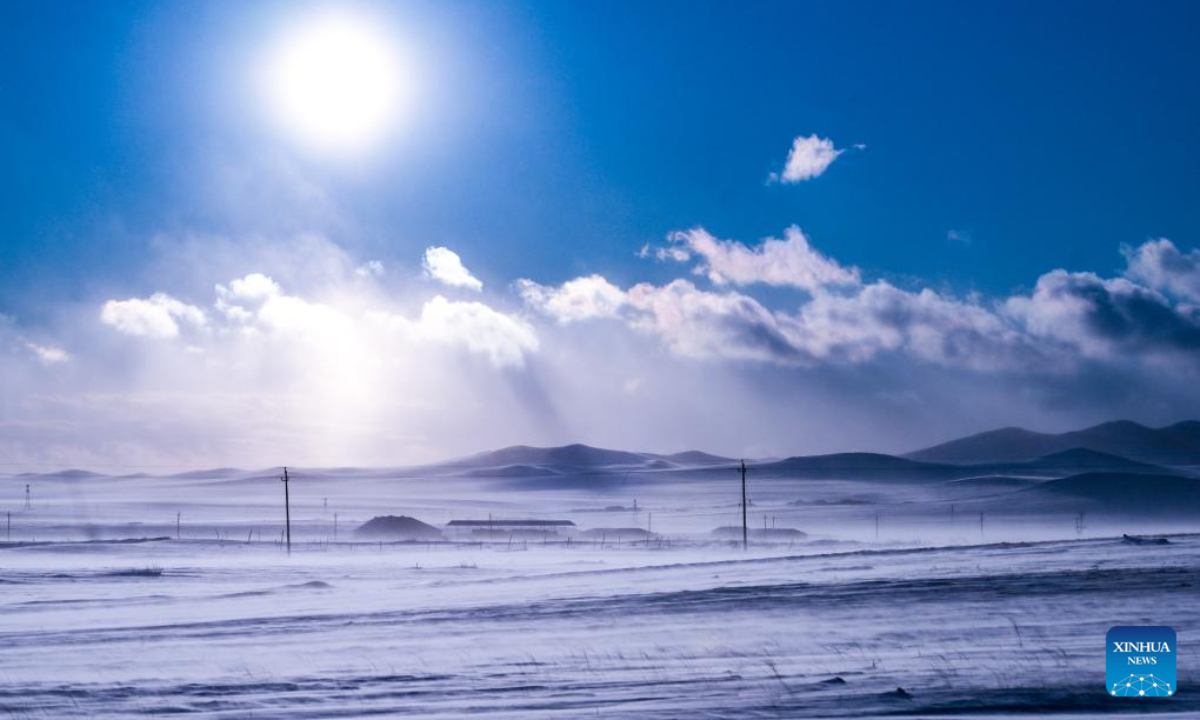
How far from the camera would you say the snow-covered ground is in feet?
32.9

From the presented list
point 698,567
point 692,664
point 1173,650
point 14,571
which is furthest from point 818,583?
point 14,571

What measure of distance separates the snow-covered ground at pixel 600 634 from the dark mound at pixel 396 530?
878 inches

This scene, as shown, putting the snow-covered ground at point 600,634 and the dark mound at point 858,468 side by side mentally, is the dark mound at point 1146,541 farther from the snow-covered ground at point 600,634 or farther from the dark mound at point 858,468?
the dark mound at point 858,468

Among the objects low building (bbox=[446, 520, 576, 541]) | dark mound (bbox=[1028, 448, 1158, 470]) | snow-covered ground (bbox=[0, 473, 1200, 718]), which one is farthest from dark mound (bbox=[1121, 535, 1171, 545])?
dark mound (bbox=[1028, 448, 1158, 470])

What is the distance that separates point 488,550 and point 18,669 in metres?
30.7

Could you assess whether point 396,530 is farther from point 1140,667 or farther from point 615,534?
point 1140,667

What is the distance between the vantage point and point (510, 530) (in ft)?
207

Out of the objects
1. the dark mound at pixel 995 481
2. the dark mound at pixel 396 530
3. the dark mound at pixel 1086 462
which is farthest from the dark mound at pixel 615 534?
the dark mound at pixel 1086 462

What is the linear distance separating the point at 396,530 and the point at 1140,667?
52908 mm

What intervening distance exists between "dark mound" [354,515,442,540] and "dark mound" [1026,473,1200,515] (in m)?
53.1

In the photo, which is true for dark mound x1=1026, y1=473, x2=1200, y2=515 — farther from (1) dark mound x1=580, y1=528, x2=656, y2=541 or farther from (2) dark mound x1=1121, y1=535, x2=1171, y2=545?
(2) dark mound x1=1121, y1=535, x2=1171, y2=545

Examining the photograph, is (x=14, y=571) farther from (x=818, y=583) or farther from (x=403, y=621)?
(x=818, y=583)

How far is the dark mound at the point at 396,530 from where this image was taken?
5803 cm

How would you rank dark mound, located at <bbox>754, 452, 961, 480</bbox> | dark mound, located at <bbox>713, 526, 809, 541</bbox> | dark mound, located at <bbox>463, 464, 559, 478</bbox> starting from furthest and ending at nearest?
dark mound, located at <bbox>463, 464, 559, 478</bbox>
dark mound, located at <bbox>754, 452, 961, 480</bbox>
dark mound, located at <bbox>713, 526, 809, 541</bbox>
